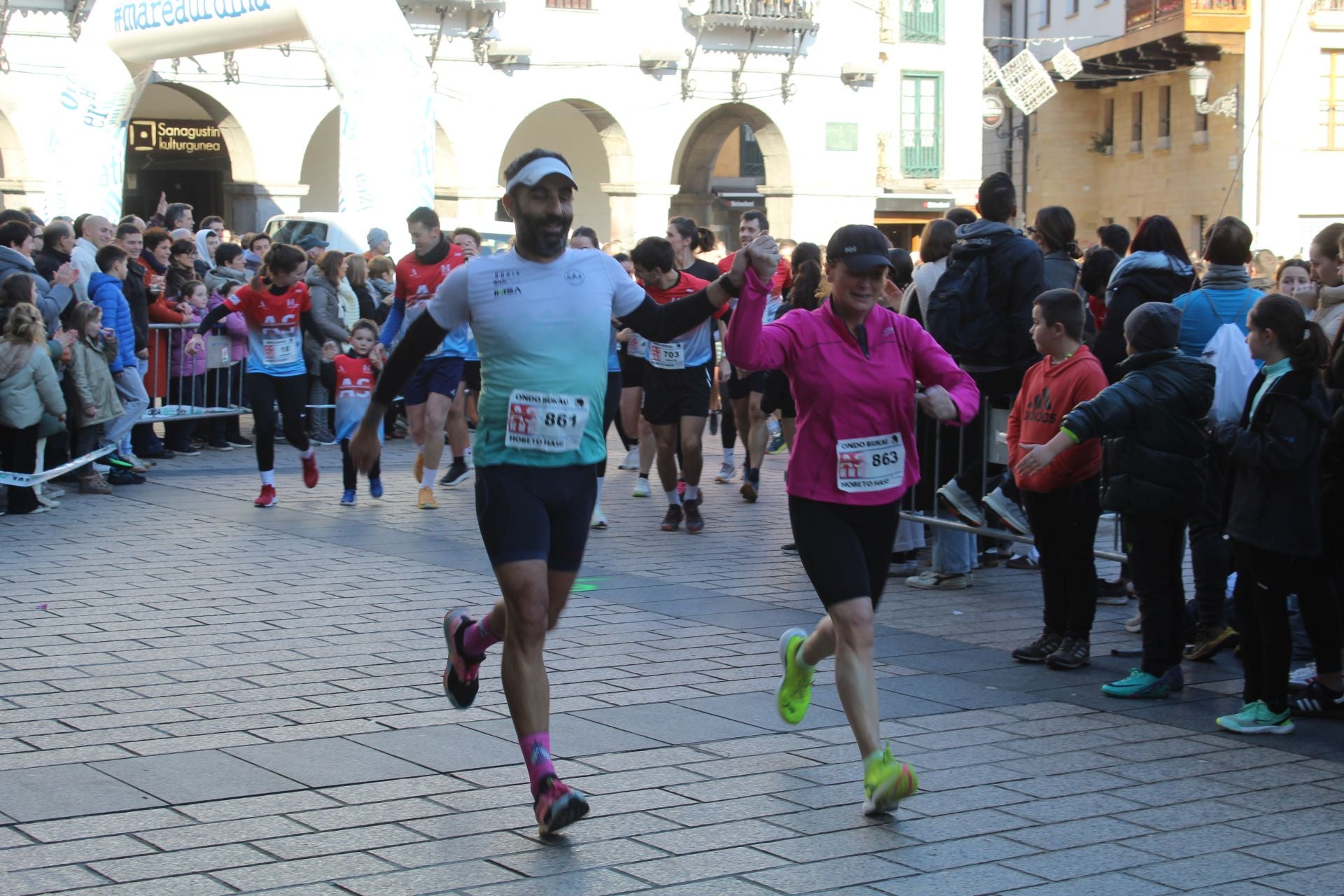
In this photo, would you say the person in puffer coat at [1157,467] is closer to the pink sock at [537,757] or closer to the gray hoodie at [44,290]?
the pink sock at [537,757]

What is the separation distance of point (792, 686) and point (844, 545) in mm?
728

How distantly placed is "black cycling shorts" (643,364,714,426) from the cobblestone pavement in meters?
1.82

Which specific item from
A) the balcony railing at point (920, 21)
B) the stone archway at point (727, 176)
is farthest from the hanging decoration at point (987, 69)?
the stone archway at point (727, 176)

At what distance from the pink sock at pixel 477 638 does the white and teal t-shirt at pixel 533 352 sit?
2.01 feet

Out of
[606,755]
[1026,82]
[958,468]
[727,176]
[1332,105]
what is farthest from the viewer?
[727,176]

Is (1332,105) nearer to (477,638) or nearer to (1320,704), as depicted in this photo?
(1320,704)

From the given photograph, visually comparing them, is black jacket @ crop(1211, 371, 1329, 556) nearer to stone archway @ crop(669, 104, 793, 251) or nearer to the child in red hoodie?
the child in red hoodie

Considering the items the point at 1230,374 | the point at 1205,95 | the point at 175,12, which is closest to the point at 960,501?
the point at 1230,374

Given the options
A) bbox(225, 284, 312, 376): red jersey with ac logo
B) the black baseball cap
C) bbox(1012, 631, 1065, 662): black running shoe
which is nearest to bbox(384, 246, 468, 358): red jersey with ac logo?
bbox(225, 284, 312, 376): red jersey with ac logo

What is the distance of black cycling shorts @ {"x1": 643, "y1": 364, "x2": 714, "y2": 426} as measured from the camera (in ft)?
36.7

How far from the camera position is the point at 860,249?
552 cm

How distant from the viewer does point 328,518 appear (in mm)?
11625

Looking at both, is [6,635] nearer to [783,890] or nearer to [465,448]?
[783,890]

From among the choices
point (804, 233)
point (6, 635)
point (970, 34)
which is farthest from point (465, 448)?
point (970, 34)
